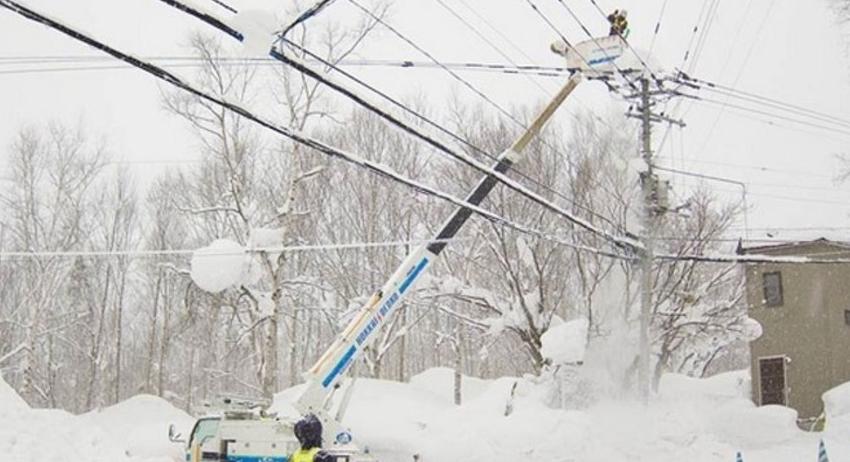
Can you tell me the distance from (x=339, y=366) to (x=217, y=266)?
10.9 m

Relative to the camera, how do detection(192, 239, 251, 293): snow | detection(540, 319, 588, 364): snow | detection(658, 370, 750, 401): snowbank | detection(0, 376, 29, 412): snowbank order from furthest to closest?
detection(658, 370, 750, 401): snowbank, detection(192, 239, 251, 293): snow, detection(540, 319, 588, 364): snow, detection(0, 376, 29, 412): snowbank

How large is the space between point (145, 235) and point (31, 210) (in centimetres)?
996

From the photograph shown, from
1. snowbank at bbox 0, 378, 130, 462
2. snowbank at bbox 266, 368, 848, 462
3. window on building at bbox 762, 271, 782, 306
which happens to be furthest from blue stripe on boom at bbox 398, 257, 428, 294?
window on building at bbox 762, 271, 782, 306

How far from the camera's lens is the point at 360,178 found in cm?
3784

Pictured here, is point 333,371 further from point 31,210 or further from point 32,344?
point 31,210

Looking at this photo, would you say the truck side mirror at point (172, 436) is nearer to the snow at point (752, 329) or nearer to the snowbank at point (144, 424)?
the snowbank at point (144, 424)

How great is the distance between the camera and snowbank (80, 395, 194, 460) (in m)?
23.0

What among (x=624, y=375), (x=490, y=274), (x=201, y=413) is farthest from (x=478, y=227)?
(x=201, y=413)

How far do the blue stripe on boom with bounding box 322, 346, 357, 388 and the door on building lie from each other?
61.1ft

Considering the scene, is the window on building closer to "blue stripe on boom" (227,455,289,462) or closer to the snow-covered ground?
the snow-covered ground

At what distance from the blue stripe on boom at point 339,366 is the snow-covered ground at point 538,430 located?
4147mm

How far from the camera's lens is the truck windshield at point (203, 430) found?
594 inches

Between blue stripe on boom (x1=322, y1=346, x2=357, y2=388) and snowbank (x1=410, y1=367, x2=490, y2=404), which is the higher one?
blue stripe on boom (x1=322, y1=346, x2=357, y2=388)

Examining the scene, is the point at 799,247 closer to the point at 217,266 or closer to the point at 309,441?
the point at 217,266
